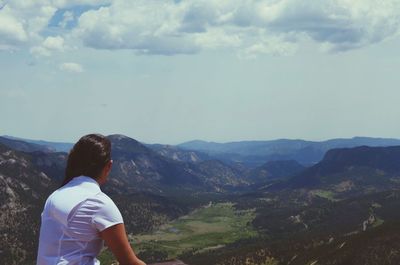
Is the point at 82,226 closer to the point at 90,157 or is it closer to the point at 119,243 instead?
the point at 119,243

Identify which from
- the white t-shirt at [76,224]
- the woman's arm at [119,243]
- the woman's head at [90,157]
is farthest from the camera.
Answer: the woman's head at [90,157]

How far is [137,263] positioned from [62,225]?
1317 mm

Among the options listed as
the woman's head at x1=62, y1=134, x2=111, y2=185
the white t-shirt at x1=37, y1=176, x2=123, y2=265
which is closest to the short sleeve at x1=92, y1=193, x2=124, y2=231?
the white t-shirt at x1=37, y1=176, x2=123, y2=265

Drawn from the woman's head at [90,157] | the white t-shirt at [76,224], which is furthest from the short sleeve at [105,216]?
the woman's head at [90,157]

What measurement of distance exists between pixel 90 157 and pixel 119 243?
5.41 ft

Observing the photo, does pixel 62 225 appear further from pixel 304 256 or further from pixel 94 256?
pixel 304 256

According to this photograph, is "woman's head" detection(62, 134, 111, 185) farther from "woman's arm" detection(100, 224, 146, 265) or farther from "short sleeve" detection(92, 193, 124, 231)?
"woman's arm" detection(100, 224, 146, 265)

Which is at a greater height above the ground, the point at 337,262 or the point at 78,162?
the point at 78,162

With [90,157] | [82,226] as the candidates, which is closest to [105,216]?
[82,226]

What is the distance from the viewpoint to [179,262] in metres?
10.1

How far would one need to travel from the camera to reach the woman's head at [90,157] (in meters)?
9.05

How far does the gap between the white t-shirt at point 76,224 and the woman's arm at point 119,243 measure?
89 millimetres

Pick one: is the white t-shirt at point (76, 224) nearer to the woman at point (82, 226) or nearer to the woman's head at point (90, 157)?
the woman at point (82, 226)

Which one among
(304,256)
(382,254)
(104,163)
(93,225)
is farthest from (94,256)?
(304,256)
